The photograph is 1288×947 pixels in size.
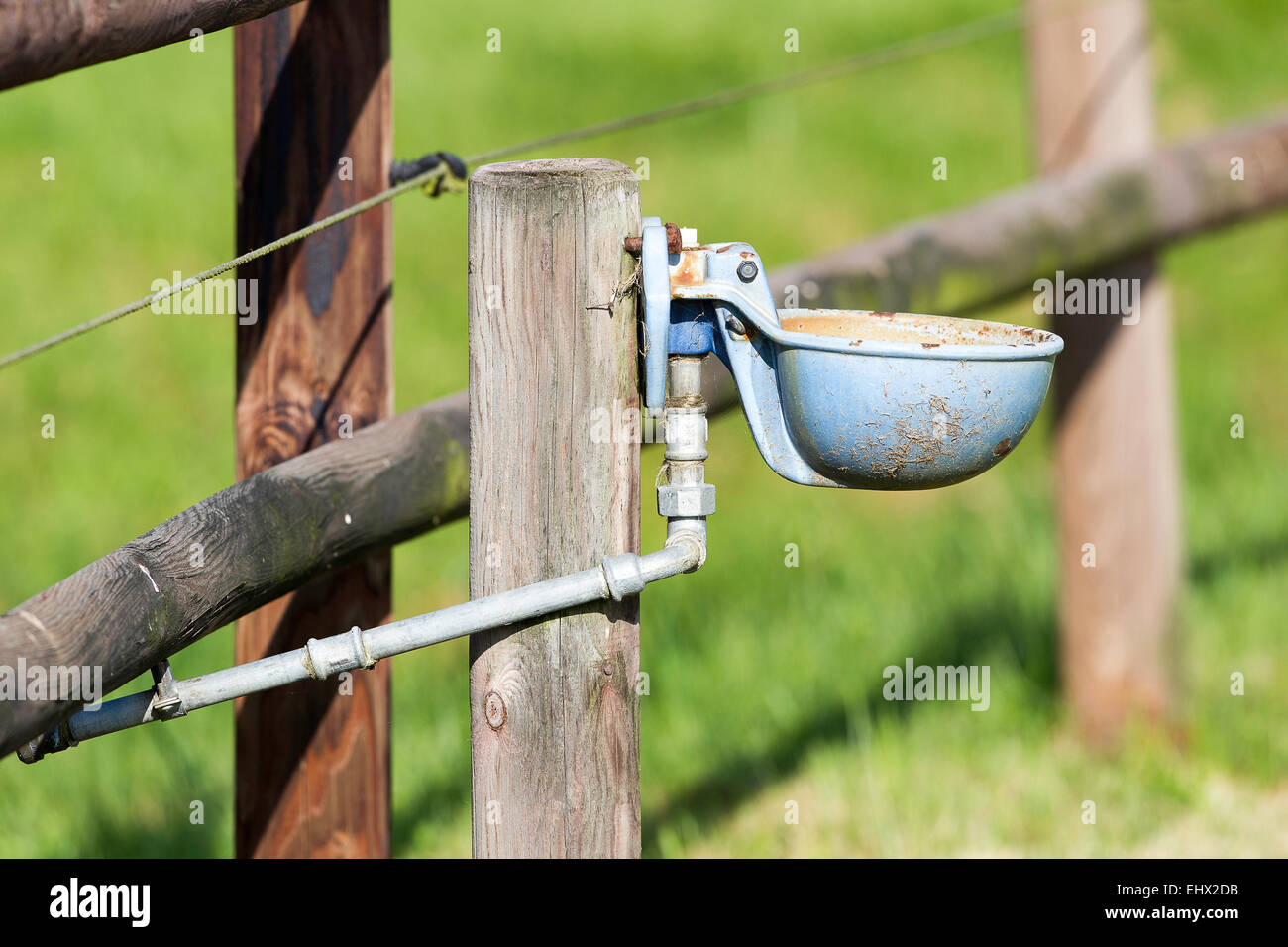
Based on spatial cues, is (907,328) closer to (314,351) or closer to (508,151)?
(508,151)

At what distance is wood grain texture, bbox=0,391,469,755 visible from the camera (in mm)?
1141

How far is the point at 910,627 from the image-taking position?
12.4 feet

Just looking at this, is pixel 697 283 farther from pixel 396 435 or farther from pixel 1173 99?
pixel 1173 99

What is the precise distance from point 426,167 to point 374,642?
0.87 m

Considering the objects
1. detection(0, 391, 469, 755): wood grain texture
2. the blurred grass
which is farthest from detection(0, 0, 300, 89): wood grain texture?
the blurred grass

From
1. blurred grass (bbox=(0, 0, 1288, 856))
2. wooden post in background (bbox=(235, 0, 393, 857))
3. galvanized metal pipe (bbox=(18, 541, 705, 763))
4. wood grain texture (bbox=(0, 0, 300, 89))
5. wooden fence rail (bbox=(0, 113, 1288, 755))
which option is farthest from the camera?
blurred grass (bbox=(0, 0, 1288, 856))

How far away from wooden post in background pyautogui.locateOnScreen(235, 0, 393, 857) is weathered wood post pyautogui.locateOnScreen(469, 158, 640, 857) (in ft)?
2.13

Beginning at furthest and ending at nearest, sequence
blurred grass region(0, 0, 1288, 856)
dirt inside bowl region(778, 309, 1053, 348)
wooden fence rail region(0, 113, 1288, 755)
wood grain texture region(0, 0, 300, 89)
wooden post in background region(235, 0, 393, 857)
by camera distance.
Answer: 1. blurred grass region(0, 0, 1288, 856)
2. wooden post in background region(235, 0, 393, 857)
3. dirt inside bowl region(778, 309, 1053, 348)
4. wooden fence rail region(0, 113, 1288, 755)
5. wood grain texture region(0, 0, 300, 89)

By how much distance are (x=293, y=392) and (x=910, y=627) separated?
7.36 feet

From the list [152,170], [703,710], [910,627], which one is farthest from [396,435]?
[152,170]

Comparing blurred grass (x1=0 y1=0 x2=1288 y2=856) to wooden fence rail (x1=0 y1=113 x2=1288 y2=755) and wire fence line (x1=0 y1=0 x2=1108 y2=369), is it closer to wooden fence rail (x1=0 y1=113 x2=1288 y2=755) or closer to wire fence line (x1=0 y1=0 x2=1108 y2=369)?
wooden fence rail (x1=0 y1=113 x2=1288 y2=755)

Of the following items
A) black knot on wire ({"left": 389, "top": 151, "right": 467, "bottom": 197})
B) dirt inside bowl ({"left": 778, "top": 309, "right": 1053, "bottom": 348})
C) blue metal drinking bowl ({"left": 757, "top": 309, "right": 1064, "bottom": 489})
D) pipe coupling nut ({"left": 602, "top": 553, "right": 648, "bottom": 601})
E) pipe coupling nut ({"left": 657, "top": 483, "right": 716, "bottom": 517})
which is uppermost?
black knot on wire ({"left": 389, "top": 151, "right": 467, "bottom": 197})

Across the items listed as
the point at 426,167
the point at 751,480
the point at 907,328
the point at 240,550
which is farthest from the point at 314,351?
the point at 751,480

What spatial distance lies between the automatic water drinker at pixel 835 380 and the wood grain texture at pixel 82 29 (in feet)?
1.48
